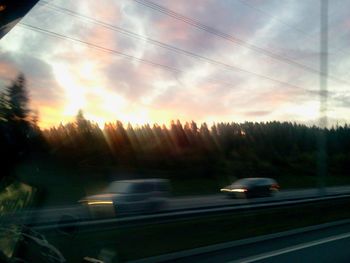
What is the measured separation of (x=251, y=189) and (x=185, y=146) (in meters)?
26.4

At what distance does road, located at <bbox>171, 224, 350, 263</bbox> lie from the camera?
9.94 m

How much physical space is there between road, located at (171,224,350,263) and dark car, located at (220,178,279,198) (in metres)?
22.1

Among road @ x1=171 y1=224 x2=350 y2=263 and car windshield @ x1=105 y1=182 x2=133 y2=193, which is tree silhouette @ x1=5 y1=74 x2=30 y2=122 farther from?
road @ x1=171 y1=224 x2=350 y2=263

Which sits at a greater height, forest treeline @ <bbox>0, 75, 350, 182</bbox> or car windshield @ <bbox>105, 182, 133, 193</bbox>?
forest treeline @ <bbox>0, 75, 350, 182</bbox>

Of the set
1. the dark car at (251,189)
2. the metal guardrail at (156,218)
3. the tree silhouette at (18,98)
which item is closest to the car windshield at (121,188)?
the metal guardrail at (156,218)

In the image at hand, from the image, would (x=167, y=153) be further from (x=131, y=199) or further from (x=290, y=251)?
(x=290, y=251)

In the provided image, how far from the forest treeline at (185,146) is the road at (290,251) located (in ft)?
14.5

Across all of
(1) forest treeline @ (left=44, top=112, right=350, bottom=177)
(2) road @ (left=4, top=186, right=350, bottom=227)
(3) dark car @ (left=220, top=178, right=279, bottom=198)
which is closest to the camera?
(2) road @ (left=4, top=186, right=350, bottom=227)

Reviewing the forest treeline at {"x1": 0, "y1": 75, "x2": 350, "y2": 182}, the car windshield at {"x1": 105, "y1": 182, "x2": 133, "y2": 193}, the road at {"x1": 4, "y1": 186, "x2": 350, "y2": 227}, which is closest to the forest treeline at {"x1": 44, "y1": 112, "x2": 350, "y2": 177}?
the forest treeline at {"x1": 0, "y1": 75, "x2": 350, "y2": 182}

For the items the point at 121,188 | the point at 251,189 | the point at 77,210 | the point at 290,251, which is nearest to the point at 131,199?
the point at 121,188

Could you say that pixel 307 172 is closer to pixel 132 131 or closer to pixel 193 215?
pixel 132 131

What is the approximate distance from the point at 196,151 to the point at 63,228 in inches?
2191

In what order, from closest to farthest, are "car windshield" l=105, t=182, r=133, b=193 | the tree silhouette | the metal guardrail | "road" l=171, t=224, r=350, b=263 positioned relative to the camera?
"road" l=171, t=224, r=350, b=263 → the metal guardrail → "car windshield" l=105, t=182, r=133, b=193 → the tree silhouette

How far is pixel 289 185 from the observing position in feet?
217
